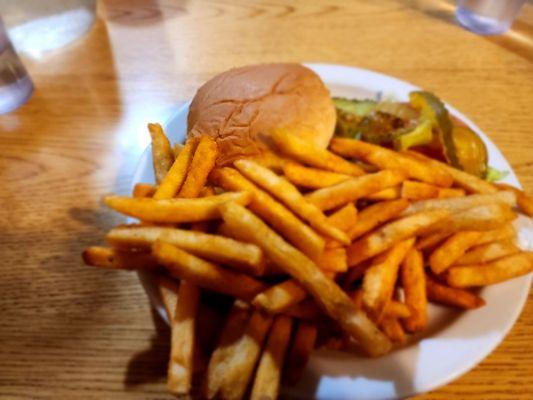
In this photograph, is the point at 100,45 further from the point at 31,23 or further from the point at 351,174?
the point at 351,174

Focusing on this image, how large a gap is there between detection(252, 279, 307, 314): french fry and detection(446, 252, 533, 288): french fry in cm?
45

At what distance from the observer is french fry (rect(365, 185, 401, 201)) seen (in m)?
1.16

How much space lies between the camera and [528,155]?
1.78 meters

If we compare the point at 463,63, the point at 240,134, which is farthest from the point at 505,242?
the point at 463,63

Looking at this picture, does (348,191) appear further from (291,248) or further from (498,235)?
(498,235)

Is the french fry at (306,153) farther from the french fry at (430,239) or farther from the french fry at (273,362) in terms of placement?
the french fry at (273,362)

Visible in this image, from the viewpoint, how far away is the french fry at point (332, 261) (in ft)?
3.34

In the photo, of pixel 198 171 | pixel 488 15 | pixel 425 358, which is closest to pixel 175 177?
pixel 198 171

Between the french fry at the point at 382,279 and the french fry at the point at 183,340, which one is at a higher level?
the french fry at the point at 382,279

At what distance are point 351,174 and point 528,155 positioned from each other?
1044 millimetres

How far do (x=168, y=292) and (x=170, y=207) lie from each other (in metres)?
0.23

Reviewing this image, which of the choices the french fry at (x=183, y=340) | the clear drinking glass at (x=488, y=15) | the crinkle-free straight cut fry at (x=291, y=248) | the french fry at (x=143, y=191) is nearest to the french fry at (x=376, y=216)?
the crinkle-free straight cut fry at (x=291, y=248)

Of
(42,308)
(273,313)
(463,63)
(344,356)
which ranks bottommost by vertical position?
(42,308)

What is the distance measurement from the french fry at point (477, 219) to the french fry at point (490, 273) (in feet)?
0.39
